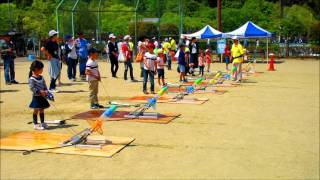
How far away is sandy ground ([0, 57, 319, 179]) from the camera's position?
A: 6.84 meters

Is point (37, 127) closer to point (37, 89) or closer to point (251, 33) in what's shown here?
point (37, 89)

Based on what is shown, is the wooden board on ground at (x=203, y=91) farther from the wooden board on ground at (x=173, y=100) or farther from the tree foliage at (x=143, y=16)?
the tree foliage at (x=143, y=16)

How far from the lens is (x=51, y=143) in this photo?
324 inches

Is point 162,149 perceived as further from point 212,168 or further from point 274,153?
point 274,153

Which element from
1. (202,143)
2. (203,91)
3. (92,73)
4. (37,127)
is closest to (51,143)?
(37,127)

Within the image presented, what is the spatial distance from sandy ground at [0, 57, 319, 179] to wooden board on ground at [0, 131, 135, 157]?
0.19 m

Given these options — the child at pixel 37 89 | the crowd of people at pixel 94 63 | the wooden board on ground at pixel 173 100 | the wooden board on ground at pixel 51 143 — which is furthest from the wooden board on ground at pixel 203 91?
the wooden board on ground at pixel 51 143

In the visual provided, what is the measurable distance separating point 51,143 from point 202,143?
8.48 feet

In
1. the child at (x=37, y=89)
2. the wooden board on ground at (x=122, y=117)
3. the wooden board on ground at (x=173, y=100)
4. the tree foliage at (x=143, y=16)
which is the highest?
the tree foliage at (x=143, y=16)

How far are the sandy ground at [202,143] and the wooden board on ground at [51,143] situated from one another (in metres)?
0.19

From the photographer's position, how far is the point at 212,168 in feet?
22.9

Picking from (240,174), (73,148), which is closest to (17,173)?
(73,148)

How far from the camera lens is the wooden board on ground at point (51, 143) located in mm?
7712

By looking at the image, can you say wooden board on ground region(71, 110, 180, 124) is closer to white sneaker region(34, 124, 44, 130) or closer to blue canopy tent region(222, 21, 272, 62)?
white sneaker region(34, 124, 44, 130)
